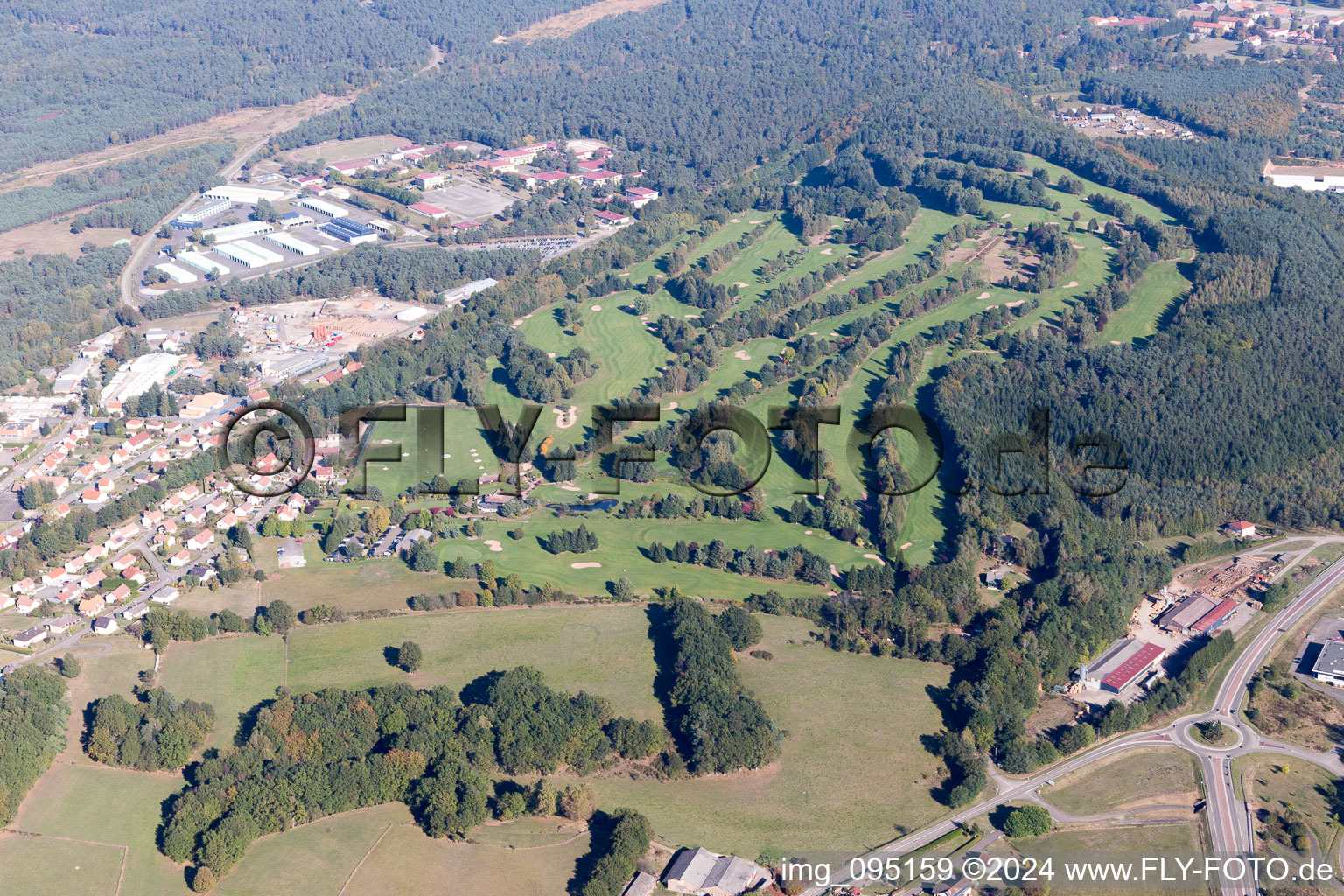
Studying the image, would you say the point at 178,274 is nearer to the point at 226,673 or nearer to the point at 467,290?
the point at 467,290

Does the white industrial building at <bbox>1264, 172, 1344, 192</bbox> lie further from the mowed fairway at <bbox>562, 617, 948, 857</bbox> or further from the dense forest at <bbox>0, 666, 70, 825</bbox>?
the dense forest at <bbox>0, 666, 70, 825</bbox>

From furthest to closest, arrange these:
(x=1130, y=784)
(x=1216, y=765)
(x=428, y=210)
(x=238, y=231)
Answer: (x=428, y=210) → (x=238, y=231) → (x=1216, y=765) → (x=1130, y=784)

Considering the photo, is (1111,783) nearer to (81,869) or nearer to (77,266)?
(81,869)

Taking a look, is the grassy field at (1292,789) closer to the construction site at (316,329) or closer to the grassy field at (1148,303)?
the grassy field at (1148,303)

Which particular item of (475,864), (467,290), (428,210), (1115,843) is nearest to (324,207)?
(428,210)

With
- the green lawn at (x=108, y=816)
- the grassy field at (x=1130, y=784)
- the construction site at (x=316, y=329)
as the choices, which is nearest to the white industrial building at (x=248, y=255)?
the construction site at (x=316, y=329)

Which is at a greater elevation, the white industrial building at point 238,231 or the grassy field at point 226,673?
the white industrial building at point 238,231

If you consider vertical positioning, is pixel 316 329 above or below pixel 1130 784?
below
